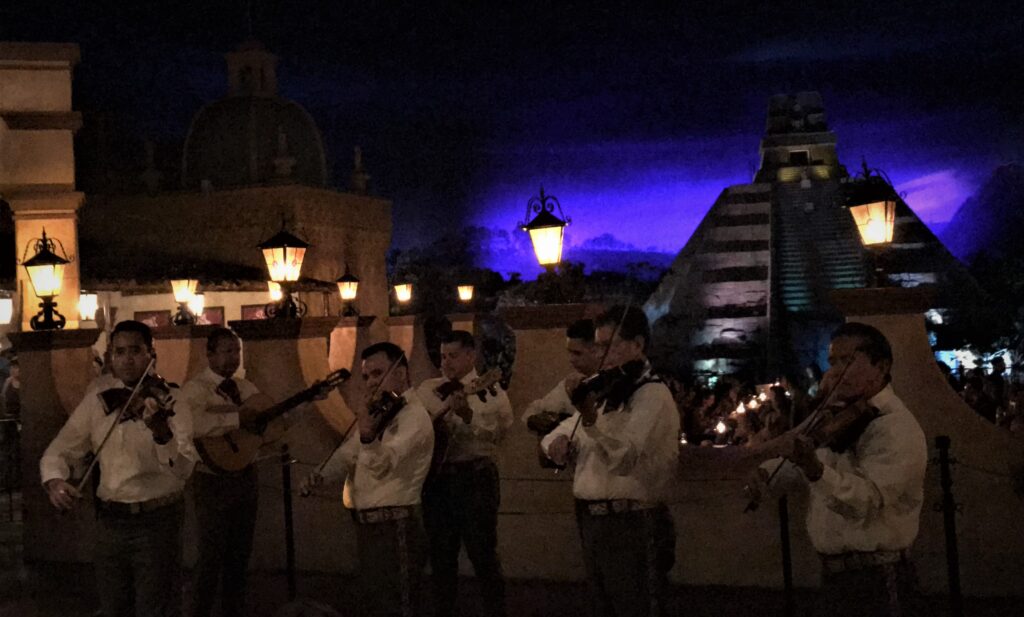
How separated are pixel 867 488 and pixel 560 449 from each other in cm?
152

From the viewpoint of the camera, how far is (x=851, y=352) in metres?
4.59

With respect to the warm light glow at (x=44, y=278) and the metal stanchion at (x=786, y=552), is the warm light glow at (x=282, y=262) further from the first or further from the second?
the metal stanchion at (x=786, y=552)

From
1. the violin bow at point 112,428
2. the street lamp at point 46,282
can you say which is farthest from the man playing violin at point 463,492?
the street lamp at point 46,282

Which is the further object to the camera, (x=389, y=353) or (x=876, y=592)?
(x=389, y=353)

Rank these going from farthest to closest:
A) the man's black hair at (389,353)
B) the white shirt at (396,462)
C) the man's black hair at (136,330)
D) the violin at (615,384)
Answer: the man's black hair at (389,353) < the man's black hair at (136,330) < the white shirt at (396,462) < the violin at (615,384)

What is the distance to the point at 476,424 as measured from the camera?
23.8ft

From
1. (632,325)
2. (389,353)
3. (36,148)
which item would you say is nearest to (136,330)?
(389,353)

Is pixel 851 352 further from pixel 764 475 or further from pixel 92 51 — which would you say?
pixel 92 51

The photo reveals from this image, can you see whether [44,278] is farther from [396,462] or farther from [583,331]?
[583,331]

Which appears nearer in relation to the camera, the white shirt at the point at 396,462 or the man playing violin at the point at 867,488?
the man playing violin at the point at 867,488

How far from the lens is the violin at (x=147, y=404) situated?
5.75 m

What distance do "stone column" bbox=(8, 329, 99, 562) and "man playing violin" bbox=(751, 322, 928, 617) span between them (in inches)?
319

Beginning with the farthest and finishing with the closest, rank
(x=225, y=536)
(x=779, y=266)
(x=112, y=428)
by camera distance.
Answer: (x=779, y=266) < (x=225, y=536) < (x=112, y=428)

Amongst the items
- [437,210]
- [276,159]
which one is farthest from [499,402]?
[437,210]
